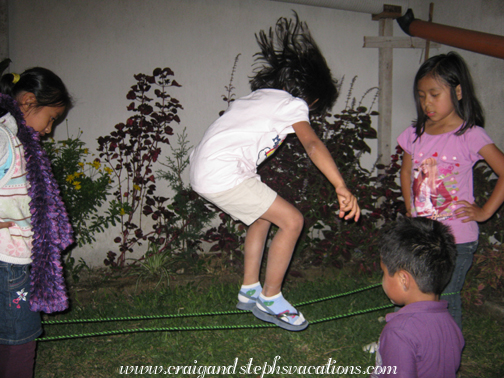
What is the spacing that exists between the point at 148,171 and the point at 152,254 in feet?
2.94

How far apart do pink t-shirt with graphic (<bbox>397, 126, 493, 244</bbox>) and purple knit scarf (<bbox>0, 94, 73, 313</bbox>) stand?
222 centimetres

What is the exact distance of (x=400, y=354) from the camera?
1451mm

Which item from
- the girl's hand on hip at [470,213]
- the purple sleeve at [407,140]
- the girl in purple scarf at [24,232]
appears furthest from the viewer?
the purple sleeve at [407,140]

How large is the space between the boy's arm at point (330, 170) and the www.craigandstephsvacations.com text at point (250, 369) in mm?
1202

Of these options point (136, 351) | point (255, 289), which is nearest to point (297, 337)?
point (255, 289)

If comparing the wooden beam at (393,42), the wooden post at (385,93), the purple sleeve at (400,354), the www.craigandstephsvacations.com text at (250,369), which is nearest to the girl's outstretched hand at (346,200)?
the purple sleeve at (400,354)

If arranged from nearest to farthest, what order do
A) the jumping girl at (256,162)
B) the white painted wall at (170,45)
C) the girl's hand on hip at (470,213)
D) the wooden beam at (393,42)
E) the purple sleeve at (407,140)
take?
the jumping girl at (256,162) → the girl's hand on hip at (470,213) → the purple sleeve at (407,140) → the white painted wall at (170,45) → the wooden beam at (393,42)

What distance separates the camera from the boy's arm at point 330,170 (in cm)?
206

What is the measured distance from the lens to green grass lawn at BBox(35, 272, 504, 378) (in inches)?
106

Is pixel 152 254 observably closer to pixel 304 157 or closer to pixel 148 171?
pixel 148 171

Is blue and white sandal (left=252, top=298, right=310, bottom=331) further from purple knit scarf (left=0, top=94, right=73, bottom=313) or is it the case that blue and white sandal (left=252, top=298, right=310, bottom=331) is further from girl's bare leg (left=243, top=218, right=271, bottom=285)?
purple knit scarf (left=0, top=94, right=73, bottom=313)

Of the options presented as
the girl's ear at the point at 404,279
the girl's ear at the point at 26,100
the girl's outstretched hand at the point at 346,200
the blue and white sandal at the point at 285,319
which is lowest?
A: the blue and white sandal at the point at 285,319

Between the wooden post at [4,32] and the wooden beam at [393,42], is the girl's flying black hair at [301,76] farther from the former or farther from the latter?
the wooden post at [4,32]

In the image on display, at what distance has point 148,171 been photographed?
13.4 feet
